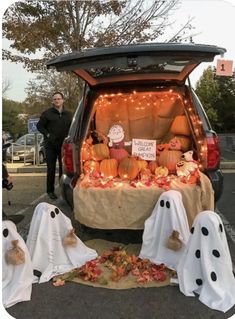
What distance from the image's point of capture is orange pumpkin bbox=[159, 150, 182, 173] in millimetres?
4672

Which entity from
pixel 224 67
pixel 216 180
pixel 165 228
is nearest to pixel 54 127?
pixel 224 67

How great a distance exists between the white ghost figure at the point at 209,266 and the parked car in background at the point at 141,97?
3.51ft

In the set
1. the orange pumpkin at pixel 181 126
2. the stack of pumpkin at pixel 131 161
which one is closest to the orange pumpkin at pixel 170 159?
the stack of pumpkin at pixel 131 161

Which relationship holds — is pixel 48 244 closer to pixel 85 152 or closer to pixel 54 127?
pixel 85 152

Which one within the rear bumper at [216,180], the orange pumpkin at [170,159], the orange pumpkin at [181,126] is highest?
the orange pumpkin at [181,126]

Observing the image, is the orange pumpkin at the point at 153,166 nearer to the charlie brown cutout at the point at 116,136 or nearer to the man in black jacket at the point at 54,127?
the charlie brown cutout at the point at 116,136

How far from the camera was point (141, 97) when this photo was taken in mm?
5328

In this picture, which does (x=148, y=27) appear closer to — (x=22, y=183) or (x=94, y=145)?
(x=22, y=183)

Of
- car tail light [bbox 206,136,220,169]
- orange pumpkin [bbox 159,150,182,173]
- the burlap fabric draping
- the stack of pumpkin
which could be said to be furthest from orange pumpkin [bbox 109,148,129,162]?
car tail light [bbox 206,136,220,169]

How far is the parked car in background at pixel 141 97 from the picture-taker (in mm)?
3416

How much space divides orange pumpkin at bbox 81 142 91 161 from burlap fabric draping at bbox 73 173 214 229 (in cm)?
56

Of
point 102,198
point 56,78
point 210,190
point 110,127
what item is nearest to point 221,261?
point 210,190

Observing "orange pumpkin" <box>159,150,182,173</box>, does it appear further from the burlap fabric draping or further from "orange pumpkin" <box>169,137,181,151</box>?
the burlap fabric draping

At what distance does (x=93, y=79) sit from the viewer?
4551 mm
